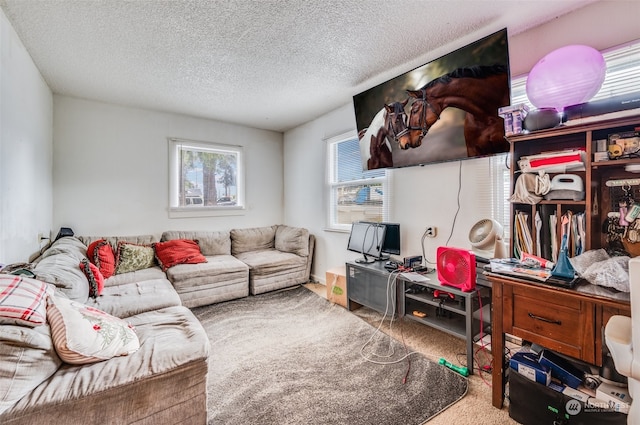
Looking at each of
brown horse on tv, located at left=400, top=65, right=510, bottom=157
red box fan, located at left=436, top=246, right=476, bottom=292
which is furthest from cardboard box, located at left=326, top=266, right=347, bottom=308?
brown horse on tv, located at left=400, top=65, right=510, bottom=157

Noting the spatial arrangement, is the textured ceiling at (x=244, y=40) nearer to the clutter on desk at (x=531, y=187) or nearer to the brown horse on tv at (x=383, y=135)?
the brown horse on tv at (x=383, y=135)

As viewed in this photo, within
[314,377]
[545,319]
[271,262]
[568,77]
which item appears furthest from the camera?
[271,262]

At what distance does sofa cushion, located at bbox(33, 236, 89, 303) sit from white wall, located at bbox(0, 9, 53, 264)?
8.1 inches

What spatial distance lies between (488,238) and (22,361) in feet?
8.73

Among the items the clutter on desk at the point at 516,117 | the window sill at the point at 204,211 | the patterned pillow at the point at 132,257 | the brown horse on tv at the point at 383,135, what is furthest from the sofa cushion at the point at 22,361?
the window sill at the point at 204,211

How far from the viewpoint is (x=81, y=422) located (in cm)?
115

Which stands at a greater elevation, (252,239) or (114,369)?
(252,239)

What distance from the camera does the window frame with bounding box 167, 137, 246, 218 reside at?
13.1 ft

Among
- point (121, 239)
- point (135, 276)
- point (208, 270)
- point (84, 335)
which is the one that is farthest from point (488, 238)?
point (121, 239)

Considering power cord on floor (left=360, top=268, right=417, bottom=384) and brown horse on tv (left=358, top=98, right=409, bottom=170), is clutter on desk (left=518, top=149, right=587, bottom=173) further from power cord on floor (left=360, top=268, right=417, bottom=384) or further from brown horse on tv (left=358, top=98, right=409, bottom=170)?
power cord on floor (left=360, top=268, right=417, bottom=384)

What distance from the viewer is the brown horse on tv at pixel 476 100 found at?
6.50 feet

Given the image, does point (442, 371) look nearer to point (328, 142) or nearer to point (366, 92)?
point (366, 92)

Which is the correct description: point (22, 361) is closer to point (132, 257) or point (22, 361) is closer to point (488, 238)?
point (132, 257)

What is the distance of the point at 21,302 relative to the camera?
122 centimetres
